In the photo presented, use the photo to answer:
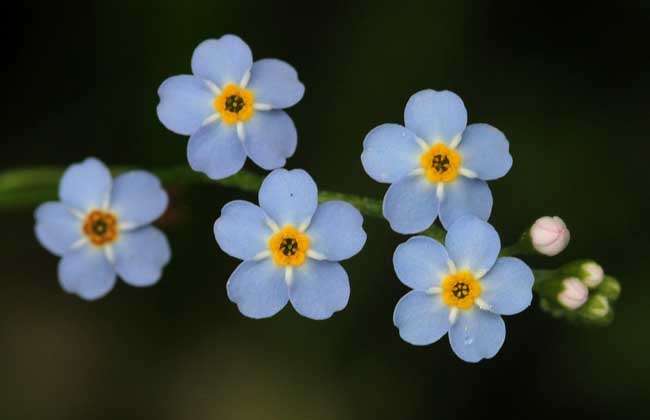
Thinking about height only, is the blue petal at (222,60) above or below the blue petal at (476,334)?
above

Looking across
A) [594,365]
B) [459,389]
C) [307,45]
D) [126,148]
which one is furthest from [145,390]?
[594,365]

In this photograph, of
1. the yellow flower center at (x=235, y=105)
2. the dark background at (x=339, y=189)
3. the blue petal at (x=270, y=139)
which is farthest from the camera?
the dark background at (x=339, y=189)

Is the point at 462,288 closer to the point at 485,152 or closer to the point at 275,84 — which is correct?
the point at 485,152

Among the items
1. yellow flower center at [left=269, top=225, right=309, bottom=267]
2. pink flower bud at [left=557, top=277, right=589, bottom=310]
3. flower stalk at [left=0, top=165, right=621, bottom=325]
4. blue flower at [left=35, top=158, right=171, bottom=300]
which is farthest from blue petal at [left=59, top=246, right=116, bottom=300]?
pink flower bud at [left=557, top=277, right=589, bottom=310]

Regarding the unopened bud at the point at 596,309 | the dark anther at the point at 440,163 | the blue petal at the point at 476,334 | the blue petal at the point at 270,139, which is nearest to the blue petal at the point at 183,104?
the blue petal at the point at 270,139

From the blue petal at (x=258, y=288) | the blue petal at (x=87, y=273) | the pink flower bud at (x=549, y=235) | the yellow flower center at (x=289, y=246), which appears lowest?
the blue petal at (x=87, y=273)

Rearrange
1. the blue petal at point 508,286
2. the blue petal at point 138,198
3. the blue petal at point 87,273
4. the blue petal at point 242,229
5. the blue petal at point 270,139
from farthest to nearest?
the blue petal at point 87,273 < the blue petal at point 138,198 < the blue petal at point 270,139 < the blue petal at point 242,229 < the blue petal at point 508,286

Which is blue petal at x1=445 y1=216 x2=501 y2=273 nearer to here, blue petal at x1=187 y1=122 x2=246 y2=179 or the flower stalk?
the flower stalk

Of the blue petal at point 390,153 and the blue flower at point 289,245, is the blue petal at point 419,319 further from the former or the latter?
the blue petal at point 390,153
